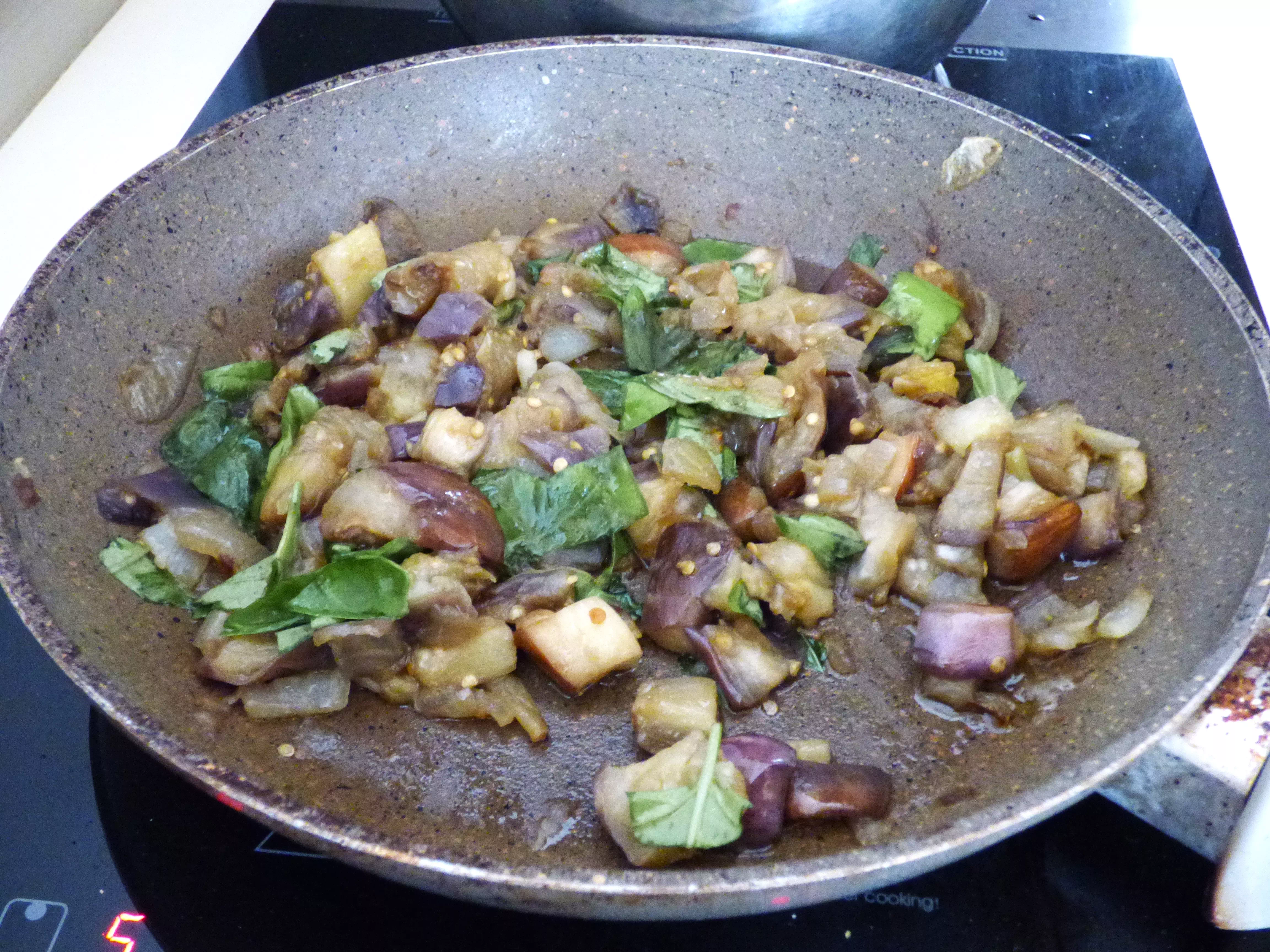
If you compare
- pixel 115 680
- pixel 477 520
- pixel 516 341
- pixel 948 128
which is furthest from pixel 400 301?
pixel 948 128

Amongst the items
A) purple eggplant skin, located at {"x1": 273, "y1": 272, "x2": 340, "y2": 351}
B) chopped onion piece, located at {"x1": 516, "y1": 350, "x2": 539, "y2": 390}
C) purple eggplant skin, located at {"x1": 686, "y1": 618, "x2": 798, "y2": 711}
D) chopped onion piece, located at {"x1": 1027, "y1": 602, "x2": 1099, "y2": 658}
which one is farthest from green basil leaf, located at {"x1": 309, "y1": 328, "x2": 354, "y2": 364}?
chopped onion piece, located at {"x1": 1027, "y1": 602, "x2": 1099, "y2": 658}

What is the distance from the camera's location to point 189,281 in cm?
158

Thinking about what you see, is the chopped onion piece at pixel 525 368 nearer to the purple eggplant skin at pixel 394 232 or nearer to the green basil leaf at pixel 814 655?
the purple eggplant skin at pixel 394 232

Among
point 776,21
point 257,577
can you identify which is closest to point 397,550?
point 257,577

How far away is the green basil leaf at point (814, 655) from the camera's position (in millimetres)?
1302

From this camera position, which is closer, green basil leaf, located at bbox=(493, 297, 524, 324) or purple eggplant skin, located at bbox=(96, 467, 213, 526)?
purple eggplant skin, located at bbox=(96, 467, 213, 526)

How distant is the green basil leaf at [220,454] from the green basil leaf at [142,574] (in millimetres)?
125

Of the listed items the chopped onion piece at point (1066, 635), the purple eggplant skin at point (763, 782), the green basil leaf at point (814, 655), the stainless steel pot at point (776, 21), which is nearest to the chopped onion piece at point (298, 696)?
the purple eggplant skin at point (763, 782)

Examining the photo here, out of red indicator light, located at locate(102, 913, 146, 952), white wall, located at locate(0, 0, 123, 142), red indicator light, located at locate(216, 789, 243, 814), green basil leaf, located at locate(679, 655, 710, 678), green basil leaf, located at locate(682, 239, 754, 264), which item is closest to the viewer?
red indicator light, located at locate(216, 789, 243, 814)


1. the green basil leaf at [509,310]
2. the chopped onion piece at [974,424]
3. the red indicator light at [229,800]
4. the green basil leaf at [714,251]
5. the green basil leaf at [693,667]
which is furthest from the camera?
the green basil leaf at [714,251]

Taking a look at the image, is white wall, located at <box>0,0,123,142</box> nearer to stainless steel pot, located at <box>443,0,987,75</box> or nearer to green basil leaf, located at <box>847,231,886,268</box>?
stainless steel pot, located at <box>443,0,987,75</box>

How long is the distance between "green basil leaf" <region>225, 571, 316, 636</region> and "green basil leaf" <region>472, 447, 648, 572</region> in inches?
10.7

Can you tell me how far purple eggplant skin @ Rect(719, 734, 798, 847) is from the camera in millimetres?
1043

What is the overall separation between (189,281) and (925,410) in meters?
1.16
